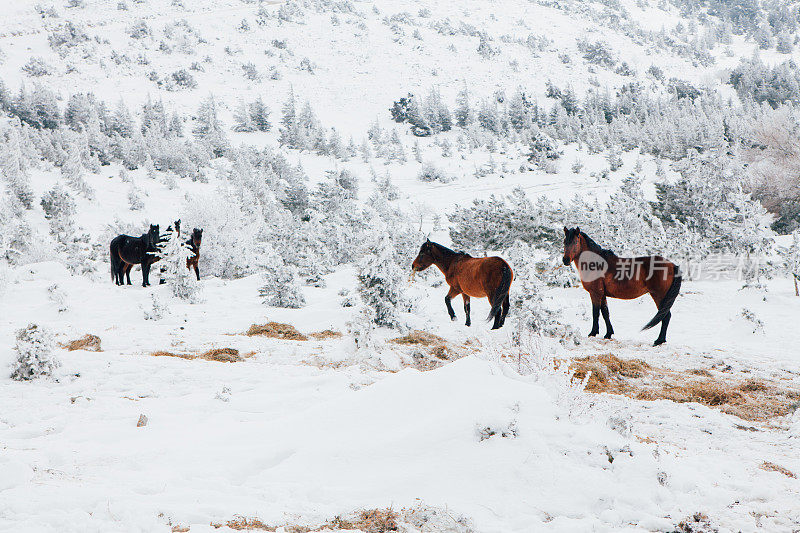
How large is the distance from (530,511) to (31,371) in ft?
17.7

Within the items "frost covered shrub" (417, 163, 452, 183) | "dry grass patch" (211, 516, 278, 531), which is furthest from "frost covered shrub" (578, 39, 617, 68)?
"dry grass patch" (211, 516, 278, 531)

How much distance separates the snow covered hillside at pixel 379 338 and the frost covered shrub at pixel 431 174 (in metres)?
0.16

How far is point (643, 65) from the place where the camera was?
74.1m

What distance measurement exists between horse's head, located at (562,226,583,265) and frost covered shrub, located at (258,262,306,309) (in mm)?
6156

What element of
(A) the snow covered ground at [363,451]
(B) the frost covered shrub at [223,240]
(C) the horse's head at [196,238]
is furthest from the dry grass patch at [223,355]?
(B) the frost covered shrub at [223,240]

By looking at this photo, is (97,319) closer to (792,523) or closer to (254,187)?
(792,523)

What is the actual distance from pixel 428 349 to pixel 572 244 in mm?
3393

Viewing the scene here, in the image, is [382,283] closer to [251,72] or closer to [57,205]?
[57,205]

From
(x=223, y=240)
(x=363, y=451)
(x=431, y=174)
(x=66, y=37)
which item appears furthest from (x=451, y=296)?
(x=66, y=37)

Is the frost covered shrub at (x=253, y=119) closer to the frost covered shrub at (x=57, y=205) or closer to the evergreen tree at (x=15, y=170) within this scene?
the evergreen tree at (x=15, y=170)

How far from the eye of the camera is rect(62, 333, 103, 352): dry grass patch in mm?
6730

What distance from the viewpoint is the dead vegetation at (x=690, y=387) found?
210 inches

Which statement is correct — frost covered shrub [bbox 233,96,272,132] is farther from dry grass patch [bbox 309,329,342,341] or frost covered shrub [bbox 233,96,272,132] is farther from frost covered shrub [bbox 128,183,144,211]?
dry grass patch [bbox 309,329,342,341]

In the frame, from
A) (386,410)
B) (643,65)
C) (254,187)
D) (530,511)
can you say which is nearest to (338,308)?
(386,410)
